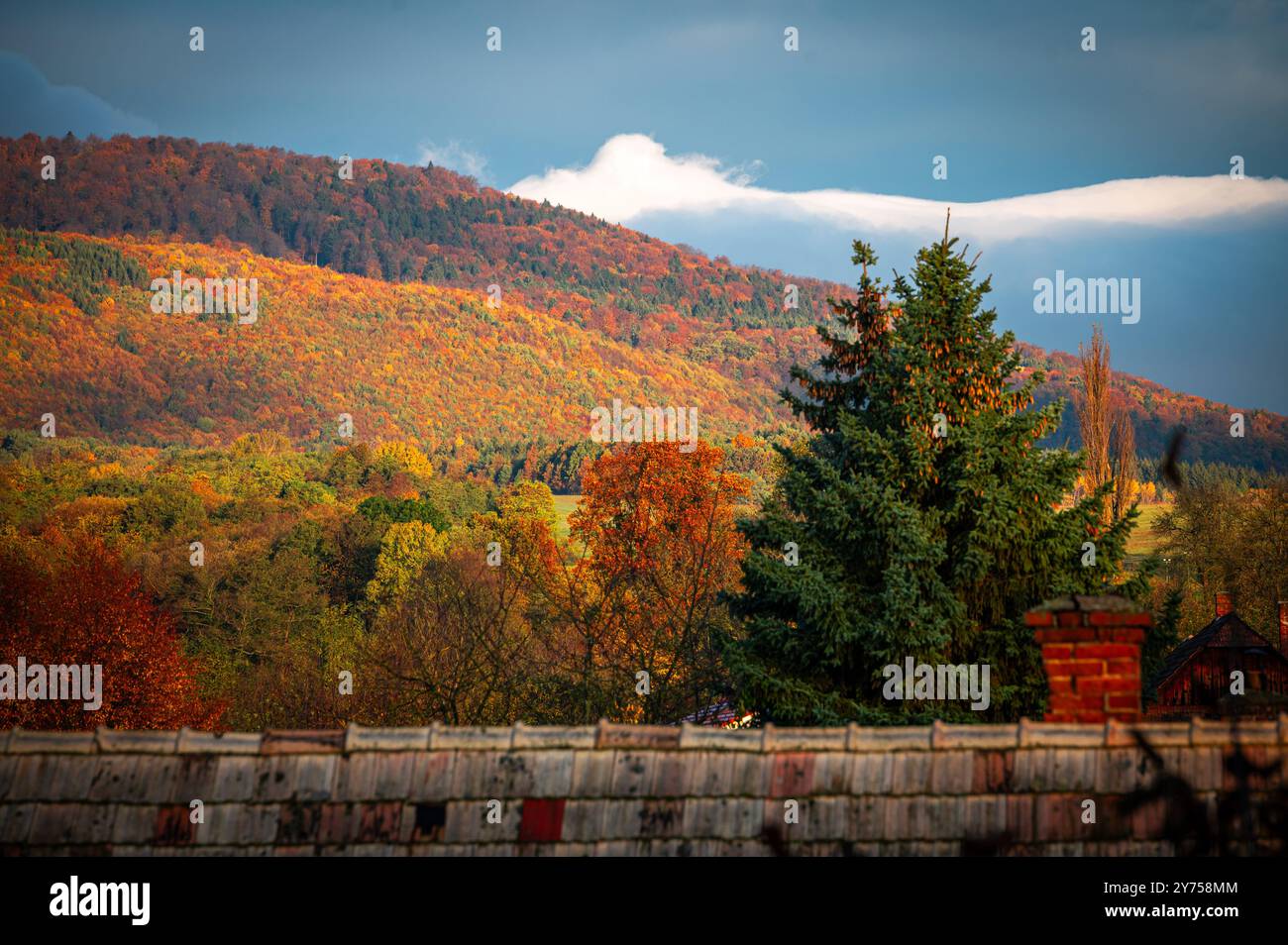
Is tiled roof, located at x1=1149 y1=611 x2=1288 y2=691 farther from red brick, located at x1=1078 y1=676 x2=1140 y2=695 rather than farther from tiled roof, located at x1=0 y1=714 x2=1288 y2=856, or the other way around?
tiled roof, located at x1=0 y1=714 x2=1288 y2=856

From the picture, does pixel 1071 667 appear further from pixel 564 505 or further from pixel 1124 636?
pixel 564 505

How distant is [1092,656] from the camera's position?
9.48 meters

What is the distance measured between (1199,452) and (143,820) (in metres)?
121

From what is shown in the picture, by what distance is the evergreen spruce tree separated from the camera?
1833 centimetres

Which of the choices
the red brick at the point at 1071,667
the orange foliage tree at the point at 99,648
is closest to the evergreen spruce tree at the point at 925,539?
the red brick at the point at 1071,667

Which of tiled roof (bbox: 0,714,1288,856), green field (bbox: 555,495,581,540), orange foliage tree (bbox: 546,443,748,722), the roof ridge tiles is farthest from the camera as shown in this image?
green field (bbox: 555,495,581,540)

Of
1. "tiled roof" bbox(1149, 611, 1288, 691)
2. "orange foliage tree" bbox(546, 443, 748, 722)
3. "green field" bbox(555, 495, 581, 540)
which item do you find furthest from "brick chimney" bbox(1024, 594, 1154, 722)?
"green field" bbox(555, 495, 581, 540)

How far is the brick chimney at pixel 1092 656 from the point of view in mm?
9383

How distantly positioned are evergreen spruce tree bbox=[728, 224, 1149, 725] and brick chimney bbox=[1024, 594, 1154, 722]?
7805 millimetres

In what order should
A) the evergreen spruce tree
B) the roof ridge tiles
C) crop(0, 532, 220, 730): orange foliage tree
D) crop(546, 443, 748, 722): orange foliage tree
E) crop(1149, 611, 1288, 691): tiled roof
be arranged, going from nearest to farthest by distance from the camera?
the roof ridge tiles, the evergreen spruce tree, crop(546, 443, 748, 722): orange foliage tree, crop(1149, 611, 1288, 691): tiled roof, crop(0, 532, 220, 730): orange foliage tree

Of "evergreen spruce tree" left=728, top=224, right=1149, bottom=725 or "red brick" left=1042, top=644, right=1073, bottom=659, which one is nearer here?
"red brick" left=1042, top=644, right=1073, bottom=659

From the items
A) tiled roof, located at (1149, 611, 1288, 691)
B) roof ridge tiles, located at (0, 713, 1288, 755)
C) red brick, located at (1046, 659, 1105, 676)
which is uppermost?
red brick, located at (1046, 659, 1105, 676)

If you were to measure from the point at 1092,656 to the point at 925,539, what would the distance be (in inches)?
348

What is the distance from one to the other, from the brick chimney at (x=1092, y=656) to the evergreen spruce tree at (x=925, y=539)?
25.6 feet
